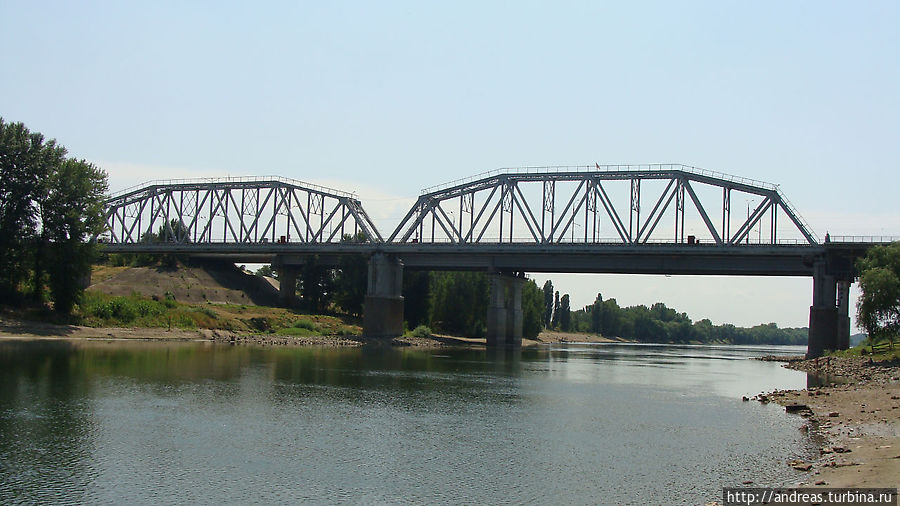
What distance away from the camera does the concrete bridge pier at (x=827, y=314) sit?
93.6 m

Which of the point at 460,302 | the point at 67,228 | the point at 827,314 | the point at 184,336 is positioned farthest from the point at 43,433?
the point at 460,302

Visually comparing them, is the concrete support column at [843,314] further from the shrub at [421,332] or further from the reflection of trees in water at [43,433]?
the reflection of trees in water at [43,433]

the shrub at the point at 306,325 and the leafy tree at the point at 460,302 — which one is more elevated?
the leafy tree at the point at 460,302

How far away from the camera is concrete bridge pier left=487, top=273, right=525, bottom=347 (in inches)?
4924

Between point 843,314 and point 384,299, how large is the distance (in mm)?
62276

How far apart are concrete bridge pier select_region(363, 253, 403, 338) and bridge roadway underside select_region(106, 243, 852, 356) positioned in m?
0.15

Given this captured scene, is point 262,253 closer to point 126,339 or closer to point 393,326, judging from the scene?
point 393,326

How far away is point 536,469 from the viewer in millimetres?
27828

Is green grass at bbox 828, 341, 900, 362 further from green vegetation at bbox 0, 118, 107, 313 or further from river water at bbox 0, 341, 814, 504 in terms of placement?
green vegetation at bbox 0, 118, 107, 313

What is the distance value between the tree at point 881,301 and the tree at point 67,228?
78512mm

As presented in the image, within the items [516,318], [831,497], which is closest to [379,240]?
[516,318]

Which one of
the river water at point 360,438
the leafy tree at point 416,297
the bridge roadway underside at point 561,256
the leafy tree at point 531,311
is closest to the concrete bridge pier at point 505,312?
the bridge roadway underside at point 561,256

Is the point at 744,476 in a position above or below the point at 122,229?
below

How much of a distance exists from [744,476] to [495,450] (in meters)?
9.24
